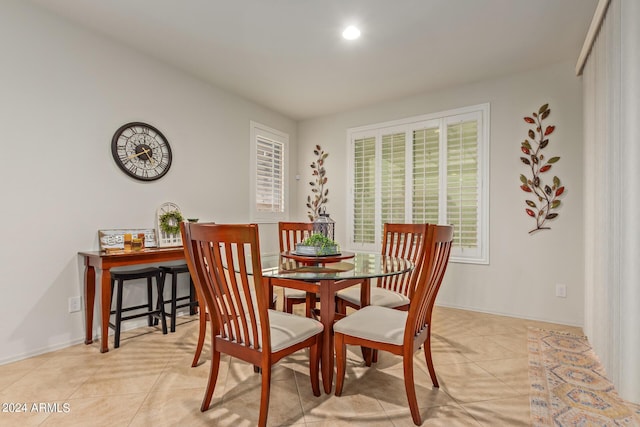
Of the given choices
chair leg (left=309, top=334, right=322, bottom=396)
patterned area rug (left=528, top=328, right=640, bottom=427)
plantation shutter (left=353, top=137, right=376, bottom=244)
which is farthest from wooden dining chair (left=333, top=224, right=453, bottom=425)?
plantation shutter (left=353, top=137, right=376, bottom=244)

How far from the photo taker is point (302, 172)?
5.21 metres

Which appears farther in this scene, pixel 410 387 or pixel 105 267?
pixel 105 267

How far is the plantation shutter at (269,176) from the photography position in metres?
4.55

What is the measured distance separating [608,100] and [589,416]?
1953 mm

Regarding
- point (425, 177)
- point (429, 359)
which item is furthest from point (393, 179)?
point (429, 359)

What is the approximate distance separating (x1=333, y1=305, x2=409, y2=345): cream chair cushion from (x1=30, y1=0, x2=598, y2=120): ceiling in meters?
2.18

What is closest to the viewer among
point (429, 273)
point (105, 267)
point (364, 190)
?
point (429, 273)

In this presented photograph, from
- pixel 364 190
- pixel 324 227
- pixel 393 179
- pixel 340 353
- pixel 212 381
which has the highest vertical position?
pixel 393 179

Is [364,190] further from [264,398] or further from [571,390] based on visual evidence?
[264,398]

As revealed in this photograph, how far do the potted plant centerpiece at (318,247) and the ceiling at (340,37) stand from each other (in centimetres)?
171

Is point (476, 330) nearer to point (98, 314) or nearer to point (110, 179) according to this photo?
point (98, 314)

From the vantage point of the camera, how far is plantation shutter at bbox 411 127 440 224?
4.03 meters

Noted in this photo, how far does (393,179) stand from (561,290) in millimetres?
2159

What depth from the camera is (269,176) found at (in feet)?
15.5
